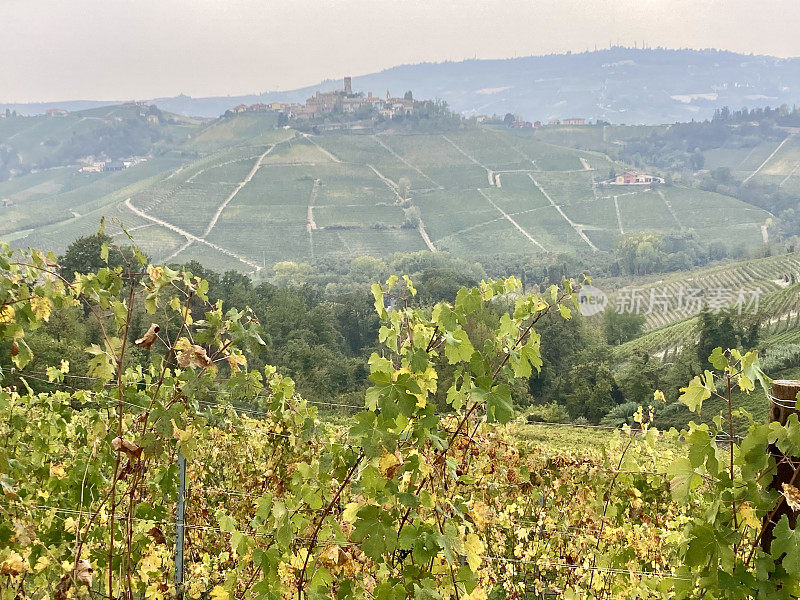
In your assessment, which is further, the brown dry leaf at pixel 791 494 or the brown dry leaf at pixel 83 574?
the brown dry leaf at pixel 83 574

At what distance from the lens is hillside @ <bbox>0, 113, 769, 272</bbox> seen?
104 metres

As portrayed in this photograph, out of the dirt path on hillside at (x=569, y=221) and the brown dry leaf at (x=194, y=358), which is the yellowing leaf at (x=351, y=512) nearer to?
the brown dry leaf at (x=194, y=358)

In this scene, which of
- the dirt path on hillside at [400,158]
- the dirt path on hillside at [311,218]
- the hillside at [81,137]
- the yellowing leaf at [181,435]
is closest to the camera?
the yellowing leaf at [181,435]

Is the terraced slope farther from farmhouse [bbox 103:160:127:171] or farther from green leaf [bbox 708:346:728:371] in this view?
farmhouse [bbox 103:160:127:171]

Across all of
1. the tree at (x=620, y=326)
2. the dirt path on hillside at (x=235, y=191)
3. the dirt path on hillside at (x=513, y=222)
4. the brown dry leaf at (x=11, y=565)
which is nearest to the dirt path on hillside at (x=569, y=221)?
the dirt path on hillside at (x=513, y=222)

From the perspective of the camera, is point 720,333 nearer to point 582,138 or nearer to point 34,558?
point 34,558

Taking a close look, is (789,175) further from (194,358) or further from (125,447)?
(125,447)

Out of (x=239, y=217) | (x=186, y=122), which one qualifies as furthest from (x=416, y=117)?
(x=186, y=122)

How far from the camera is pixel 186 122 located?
180625 mm

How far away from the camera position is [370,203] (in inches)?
4673

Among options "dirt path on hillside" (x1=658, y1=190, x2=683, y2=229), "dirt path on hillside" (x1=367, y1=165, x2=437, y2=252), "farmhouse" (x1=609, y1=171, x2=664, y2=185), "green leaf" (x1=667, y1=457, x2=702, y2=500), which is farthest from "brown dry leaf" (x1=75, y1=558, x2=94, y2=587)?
"farmhouse" (x1=609, y1=171, x2=664, y2=185)

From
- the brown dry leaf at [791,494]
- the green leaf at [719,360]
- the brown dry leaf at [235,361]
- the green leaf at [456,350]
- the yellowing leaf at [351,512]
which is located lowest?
the yellowing leaf at [351,512]

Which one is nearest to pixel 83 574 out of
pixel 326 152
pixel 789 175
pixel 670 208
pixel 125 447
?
pixel 125 447

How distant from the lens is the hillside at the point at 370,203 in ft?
341
